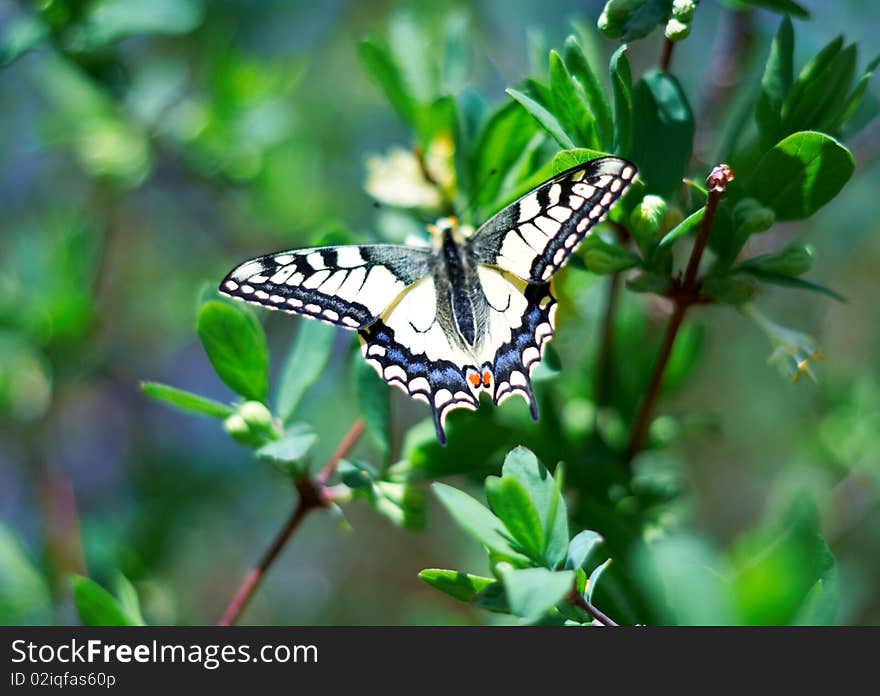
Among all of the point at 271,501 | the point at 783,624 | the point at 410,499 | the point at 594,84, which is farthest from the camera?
the point at 271,501

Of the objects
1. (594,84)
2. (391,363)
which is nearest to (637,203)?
(594,84)

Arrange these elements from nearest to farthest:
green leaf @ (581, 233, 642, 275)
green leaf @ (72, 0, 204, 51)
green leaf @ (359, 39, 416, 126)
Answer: green leaf @ (581, 233, 642, 275) → green leaf @ (359, 39, 416, 126) → green leaf @ (72, 0, 204, 51)

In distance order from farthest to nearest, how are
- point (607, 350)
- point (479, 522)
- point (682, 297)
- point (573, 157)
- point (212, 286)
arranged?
point (607, 350)
point (212, 286)
point (682, 297)
point (573, 157)
point (479, 522)

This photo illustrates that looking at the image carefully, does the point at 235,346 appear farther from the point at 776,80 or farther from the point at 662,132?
the point at 776,80

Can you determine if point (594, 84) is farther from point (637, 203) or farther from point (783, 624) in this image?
point (783, 624)

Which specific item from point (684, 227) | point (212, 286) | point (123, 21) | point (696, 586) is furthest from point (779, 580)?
point (123, 21)

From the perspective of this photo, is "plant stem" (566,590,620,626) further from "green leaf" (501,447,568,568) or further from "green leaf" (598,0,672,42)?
"green leaf" (598,0,672,42)

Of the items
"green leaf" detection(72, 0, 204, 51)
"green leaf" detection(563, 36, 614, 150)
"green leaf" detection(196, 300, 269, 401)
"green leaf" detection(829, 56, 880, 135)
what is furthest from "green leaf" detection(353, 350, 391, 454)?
"green leaf" detection(72, 0, 204, 51)
